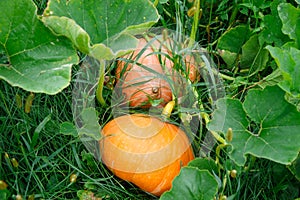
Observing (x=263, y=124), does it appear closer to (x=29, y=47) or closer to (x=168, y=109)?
(x=168, y=109)

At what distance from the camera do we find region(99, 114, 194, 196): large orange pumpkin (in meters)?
1.83

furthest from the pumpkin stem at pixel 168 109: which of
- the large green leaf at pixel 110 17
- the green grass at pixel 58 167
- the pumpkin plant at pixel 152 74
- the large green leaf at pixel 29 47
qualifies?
the large green leaf at pixel 29 47

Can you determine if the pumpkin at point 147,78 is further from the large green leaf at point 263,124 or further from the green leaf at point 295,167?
the green leaf at point 295,167

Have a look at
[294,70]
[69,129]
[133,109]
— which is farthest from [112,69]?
[294,70]

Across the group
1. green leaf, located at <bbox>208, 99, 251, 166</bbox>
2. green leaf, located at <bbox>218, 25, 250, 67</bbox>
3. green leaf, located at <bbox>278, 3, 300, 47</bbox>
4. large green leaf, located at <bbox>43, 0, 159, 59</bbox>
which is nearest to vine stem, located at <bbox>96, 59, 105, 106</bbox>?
large green leaf, located at <bbox>43, 0, 159, 59</bbox>

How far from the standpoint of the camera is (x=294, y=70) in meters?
1.73

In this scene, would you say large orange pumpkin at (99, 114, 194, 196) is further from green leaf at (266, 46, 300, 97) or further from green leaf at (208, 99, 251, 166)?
green leaf at (266, 46, 300, 97)

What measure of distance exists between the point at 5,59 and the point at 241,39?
0.87m

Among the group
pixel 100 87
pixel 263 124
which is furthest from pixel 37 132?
pixel 263 124

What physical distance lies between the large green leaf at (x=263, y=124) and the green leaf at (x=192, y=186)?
12 cm

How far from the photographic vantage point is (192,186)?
1666 millimetres

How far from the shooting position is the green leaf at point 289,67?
67.0 inches

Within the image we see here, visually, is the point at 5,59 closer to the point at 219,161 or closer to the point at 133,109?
the point at 133,109

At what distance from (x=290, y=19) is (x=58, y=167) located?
0.93 metres
